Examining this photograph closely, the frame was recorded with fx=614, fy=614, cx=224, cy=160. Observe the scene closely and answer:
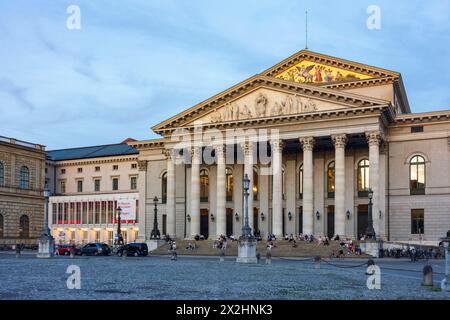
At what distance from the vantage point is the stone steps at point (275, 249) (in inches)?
2180

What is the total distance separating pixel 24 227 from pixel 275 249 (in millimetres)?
44845

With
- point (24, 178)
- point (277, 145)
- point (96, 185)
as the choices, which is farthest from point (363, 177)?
point (24, 178)

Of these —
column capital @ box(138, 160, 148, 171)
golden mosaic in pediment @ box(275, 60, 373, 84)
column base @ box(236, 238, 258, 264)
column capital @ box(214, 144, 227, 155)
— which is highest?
golden mosaic in pediment @ box(275, 60, 373, 84)

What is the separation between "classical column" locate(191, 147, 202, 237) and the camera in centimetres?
6775

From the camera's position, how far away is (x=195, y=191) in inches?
2685

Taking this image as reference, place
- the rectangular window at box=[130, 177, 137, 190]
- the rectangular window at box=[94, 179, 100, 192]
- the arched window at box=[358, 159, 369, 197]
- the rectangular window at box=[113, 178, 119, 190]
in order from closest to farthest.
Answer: the arched window at box=[358, 159, 369, 197], the rectangular window at box=[130, 177, 137, 190], the rectangular window at box=[113, 178, 119, 190], the rectangular window at box=[94, 179, 100, 192]

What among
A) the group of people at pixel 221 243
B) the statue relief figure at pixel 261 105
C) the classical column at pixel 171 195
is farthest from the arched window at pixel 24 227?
the statue relief figure at pixel 261 105

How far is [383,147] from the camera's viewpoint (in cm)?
6209

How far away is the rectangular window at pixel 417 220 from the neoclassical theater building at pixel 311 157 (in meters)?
0.14

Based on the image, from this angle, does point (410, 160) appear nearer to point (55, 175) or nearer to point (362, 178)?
point (362, 178)

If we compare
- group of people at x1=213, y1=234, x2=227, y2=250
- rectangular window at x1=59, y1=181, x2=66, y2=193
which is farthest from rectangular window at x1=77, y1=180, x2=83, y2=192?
group of people at x1=213, y1=234, x2=227, y2=250

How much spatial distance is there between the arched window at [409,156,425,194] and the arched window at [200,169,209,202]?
24.1 m

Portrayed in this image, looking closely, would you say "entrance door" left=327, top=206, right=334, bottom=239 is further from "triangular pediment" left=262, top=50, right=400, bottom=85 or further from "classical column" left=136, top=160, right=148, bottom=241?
"classical column" left=136, top=160, right=148, bottom=241

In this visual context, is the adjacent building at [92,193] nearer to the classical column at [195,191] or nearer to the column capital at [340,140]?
the classical column at [195,191]
